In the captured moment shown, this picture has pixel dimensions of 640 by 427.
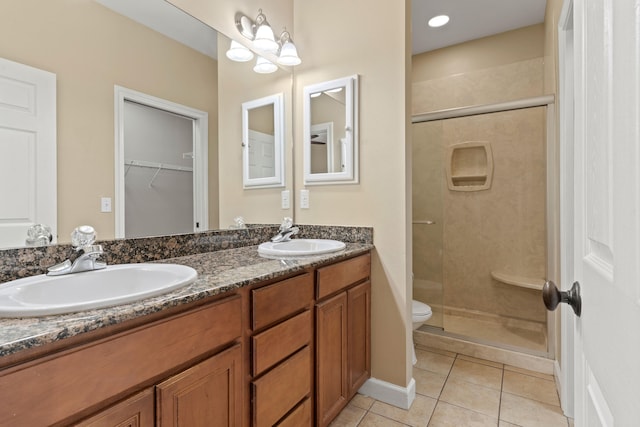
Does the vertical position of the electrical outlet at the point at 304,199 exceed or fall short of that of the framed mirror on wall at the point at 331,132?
it falls short

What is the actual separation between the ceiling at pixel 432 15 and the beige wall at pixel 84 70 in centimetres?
7

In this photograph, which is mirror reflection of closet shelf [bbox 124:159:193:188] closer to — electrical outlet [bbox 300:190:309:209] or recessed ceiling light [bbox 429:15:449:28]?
electrical outlet [bbox 300:190:309:209]

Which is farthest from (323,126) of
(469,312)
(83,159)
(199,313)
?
(469,312)

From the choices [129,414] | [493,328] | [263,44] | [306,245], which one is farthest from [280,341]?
[493,328]

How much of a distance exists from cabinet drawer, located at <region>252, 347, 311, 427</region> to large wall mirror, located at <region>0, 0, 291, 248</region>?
775 millimetres

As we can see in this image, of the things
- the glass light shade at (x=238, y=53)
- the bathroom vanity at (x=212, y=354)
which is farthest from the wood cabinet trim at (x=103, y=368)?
the glass light shade at (x=238, y=53)

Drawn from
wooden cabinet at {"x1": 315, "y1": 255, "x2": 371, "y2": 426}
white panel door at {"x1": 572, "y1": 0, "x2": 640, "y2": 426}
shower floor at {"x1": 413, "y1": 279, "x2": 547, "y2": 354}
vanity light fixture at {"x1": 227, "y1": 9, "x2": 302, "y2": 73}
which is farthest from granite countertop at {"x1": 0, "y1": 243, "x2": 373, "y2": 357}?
shower floor at {"x1": 413, "y1": 279, "x2": 547, "y2": 354}

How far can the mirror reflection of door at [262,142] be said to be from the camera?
202 centimetres

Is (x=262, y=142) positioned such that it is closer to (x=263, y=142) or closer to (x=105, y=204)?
(x=263, y=142)

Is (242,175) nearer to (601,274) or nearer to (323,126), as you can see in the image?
(323,126)

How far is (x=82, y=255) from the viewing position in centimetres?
104

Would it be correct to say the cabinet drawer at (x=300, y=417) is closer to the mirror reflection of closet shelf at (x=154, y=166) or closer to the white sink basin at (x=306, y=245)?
the white sink basin at (x=306, y=245)

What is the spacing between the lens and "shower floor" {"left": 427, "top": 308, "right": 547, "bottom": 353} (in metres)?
2.43

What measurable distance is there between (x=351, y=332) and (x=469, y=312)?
76.5 inches
